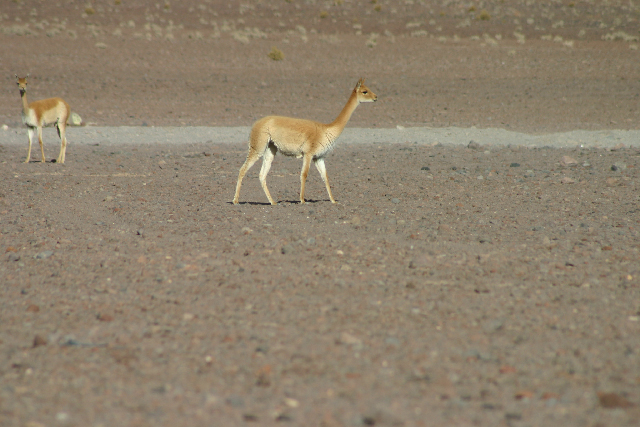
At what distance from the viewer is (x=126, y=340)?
15.8 feet

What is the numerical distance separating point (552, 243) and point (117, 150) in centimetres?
1187

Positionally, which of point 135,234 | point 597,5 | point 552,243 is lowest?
point 135,234

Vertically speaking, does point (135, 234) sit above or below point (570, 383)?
below

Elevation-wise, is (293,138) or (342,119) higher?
(342,119)

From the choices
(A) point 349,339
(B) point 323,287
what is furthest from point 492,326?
(B) point 323,287

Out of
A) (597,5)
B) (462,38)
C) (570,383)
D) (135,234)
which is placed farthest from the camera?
(597,5)

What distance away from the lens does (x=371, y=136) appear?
19.7 meters

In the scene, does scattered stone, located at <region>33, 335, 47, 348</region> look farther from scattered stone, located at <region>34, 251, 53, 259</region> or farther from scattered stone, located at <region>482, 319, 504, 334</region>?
scattered stone, located at <region>482, 319, 504, 334</region>

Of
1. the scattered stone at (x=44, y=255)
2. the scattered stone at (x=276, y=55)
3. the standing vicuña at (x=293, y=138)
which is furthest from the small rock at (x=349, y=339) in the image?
the scattered stone at (x=276, y=55)

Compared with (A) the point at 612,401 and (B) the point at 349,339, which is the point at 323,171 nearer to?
(B) the point at 349,339

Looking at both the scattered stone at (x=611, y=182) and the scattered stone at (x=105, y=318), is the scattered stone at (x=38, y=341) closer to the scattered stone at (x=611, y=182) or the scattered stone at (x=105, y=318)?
the scattered stone at (x=105, y=318)

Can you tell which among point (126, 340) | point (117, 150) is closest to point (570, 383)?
point (126, 340)

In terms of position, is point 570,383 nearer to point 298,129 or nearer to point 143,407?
point 143,407

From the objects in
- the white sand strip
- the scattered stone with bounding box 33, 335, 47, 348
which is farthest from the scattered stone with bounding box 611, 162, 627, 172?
the scattered stone with bounding box 33, 335, 47, 348
